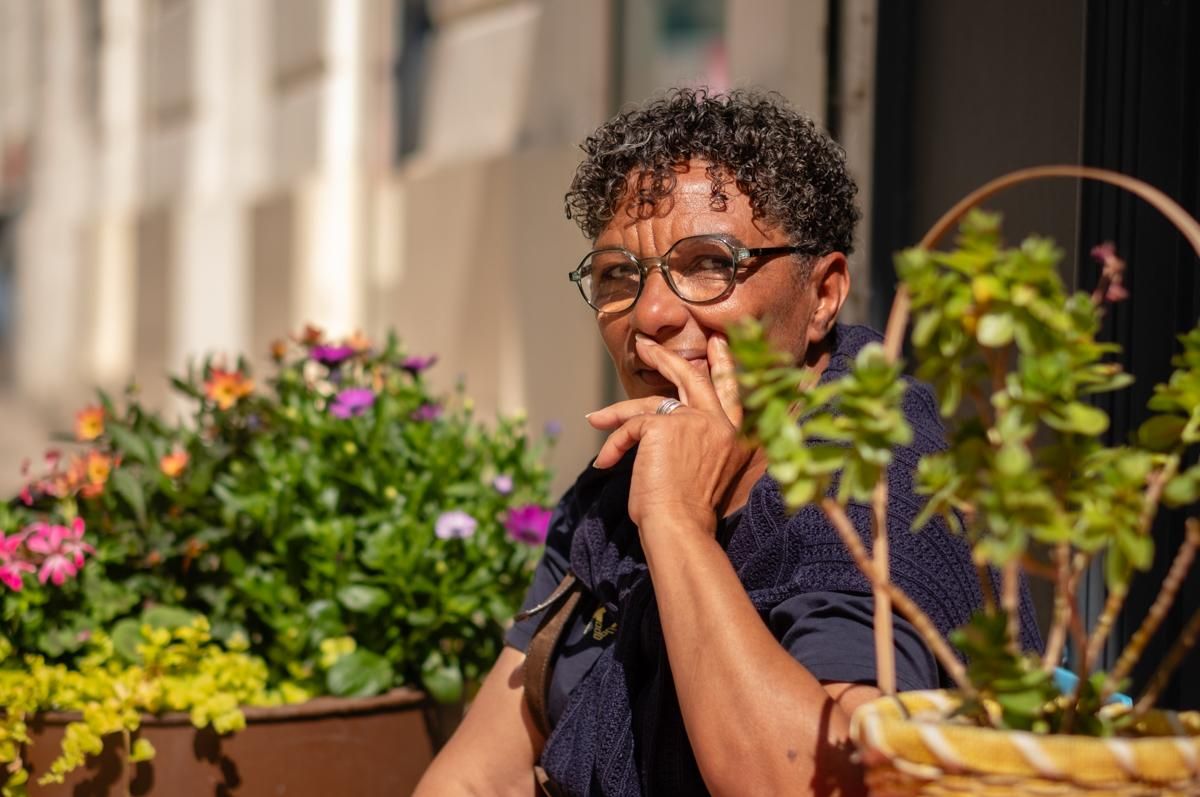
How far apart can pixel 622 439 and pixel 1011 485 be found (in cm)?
86

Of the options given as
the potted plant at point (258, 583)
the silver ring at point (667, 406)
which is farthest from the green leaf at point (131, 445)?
the silver ring at point (667, 406)

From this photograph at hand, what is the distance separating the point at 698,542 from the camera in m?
1.67

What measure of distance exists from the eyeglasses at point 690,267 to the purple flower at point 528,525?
0.80 m

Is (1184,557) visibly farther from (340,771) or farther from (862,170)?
(862,170)

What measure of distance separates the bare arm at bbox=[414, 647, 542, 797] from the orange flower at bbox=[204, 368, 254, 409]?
1078 mm

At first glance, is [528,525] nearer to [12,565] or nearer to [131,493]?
[131,493]

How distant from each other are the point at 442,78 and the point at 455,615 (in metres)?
3.42

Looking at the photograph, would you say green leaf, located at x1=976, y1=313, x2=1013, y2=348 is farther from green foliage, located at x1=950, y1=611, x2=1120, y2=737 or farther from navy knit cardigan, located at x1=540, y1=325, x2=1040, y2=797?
navy knit cardigan, located at x1=540, y1=325, x2=1040, y2=797

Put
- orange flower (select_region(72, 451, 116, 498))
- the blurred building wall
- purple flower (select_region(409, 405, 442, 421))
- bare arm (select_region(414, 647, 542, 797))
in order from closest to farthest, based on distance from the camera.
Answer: bare arm (select_region(414, 647, 542, 797)) → orange flower (select_region(72, 451, 116, 498)) → purple flower (select_region(409, 405, 442, 421)) → the blurred building wall

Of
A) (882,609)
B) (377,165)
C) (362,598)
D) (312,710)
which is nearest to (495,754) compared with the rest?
(312,710)

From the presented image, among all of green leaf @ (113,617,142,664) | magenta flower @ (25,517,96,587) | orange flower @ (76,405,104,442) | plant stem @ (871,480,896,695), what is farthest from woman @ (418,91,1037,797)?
orange flower @ (76,405,104,442)

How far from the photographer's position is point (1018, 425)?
1126 millimetres

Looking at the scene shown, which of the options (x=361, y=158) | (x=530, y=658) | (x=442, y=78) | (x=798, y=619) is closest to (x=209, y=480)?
(x=530, y=658)

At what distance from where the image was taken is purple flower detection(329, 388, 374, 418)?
3.10m
